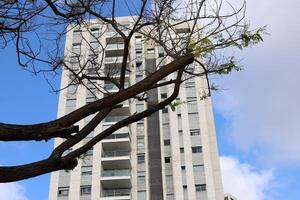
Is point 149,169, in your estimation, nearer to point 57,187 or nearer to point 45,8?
point 57,187

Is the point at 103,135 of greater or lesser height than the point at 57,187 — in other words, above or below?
below

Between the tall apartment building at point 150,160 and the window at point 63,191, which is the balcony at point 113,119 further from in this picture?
the window at point 63,191

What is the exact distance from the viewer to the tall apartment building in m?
34.8

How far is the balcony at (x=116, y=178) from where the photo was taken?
3466 cm

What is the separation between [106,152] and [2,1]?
31601 mm

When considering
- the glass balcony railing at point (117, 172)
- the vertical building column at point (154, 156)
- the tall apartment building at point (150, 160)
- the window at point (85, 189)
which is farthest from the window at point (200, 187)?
the window at point (85, 189)

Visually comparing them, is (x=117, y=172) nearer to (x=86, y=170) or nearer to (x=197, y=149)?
(x=86, y=170)

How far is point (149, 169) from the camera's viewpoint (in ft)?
121

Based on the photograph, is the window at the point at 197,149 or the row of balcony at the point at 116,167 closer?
the row of balcony at the point at 116,167

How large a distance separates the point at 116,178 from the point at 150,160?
3.90m

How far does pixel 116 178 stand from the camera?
34562 millimetres

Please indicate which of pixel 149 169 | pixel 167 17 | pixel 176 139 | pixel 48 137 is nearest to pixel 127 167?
pixel 149 169

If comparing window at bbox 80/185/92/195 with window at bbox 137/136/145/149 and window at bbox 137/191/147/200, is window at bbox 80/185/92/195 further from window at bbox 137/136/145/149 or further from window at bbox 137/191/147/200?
window at bbox 137/136/145/149

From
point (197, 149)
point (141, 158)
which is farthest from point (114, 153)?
point (197, 149)
